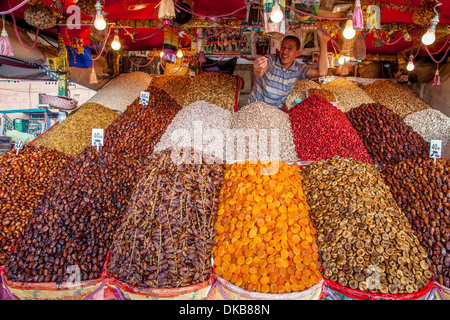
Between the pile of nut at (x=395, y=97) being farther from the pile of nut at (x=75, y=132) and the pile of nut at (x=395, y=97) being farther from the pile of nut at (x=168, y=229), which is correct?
the pile of nut at (x=75, y=132)

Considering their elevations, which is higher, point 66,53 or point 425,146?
point 66,53

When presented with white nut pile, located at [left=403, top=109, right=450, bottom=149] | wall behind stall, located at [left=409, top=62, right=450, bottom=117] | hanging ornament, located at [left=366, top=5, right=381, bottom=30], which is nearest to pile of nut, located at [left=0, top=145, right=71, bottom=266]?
hanging ornament, located at [left=366, top=5, right=381, bottom=30]

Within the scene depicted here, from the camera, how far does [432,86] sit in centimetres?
416

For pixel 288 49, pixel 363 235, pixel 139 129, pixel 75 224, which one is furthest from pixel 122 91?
pixel 363 235

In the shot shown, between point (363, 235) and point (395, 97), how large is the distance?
3.00 metres

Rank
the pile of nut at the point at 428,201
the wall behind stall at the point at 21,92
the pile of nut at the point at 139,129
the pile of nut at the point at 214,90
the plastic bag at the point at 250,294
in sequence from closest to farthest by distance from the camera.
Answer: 1. the plastic bag at the point at 250,294
2. the pile of nut at the point at 428,201
3. the pile of nut at the point at 139,129
4. the pile of nut at the point at 214,90
5. the wall behind stall at the point at 21,92

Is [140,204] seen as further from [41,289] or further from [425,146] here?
[425,146]

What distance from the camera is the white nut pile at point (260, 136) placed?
2.06 metres

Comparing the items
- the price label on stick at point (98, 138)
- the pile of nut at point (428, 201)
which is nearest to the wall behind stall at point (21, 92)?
the price label on stick at point (98, 138)

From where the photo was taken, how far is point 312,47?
4008mm

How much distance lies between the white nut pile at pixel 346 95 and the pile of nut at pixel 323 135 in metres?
0.90
